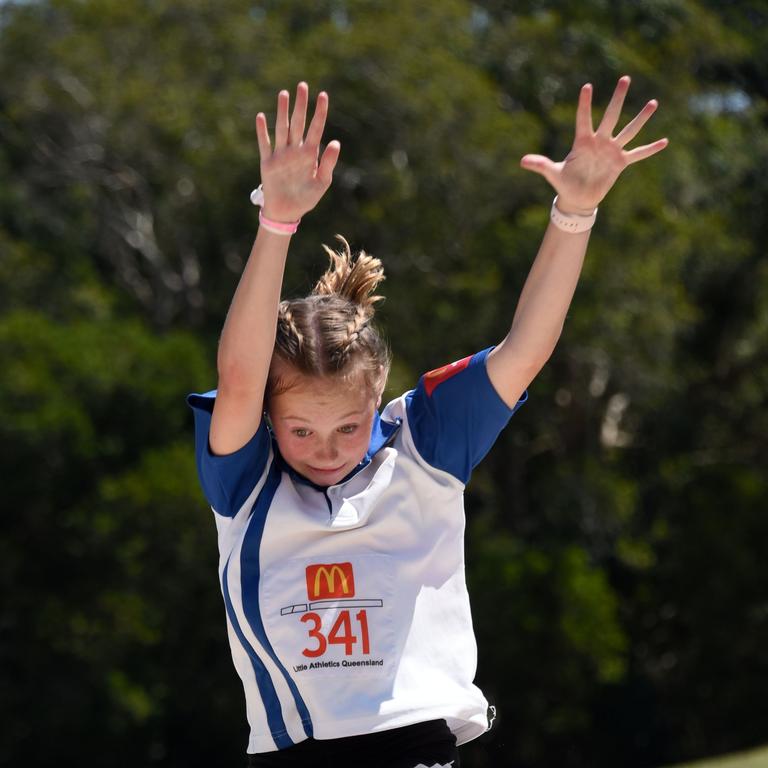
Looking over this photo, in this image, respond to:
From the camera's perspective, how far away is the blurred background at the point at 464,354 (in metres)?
15.0

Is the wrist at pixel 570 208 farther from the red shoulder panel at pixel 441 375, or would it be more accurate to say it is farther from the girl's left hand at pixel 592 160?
the red shoulder panel at pixel 441 375

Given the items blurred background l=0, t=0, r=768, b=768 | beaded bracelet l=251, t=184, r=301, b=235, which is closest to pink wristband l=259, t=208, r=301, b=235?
beaded bracelet l=251, t=184, r=301, b=235

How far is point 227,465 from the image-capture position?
2559 millimetres

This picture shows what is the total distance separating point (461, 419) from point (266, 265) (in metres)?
0.45

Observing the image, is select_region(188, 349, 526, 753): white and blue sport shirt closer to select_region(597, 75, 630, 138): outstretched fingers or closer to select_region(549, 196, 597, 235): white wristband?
select_region(549, 196, 597, 235): white wristband

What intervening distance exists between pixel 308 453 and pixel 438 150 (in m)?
12.9

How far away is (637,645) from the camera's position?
1758 cm

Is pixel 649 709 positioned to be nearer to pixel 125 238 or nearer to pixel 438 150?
pixel 438 150

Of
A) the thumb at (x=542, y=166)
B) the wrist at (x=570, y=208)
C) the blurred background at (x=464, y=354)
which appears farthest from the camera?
the blurred background at (x=464, y=354)

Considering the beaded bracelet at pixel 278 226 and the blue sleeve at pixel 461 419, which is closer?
the beaded bracelet at pixel 278 226

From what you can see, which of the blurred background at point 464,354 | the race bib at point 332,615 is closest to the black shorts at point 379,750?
the race bib at point 332,615

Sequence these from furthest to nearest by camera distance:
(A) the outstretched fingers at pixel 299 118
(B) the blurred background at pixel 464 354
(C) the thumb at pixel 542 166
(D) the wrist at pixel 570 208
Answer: (B) the blurred background at pixel 464 354 → (D) the wrist at pixel 570 208 → (C) the thumb at pixel 542 166 → (A) the outstretched fingers at pixel 299 118

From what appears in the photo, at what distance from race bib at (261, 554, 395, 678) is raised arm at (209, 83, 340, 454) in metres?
0.27

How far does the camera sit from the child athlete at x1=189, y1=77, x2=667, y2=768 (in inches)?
97.4
